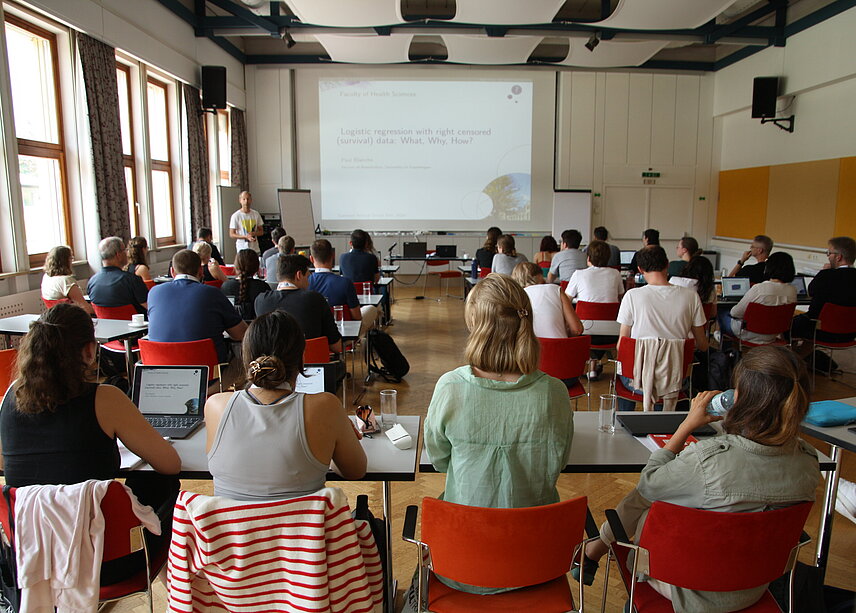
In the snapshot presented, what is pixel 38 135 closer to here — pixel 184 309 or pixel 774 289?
pixel 184 309

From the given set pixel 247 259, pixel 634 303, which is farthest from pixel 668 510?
pixel 247 259

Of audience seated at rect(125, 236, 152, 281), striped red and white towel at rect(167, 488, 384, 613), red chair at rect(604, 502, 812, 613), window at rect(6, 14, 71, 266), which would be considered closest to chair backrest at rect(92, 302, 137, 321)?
audience seated at rect(125, 236, 152, 281)

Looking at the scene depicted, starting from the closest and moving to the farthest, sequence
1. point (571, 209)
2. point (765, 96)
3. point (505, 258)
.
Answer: point (505, 258) → point (765, 96) → point (571, 209)

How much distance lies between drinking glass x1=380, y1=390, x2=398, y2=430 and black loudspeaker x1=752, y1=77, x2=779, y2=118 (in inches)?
376

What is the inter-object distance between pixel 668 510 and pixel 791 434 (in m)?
0.38

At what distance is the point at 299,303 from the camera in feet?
12.4

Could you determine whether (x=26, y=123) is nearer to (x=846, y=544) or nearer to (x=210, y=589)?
(x=210, y=589)

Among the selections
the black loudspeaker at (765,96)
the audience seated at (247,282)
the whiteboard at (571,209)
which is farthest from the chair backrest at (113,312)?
the black loudspeaker at (765,96)

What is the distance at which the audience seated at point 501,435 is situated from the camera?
1.71 m

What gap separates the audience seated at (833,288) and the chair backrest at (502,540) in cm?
455

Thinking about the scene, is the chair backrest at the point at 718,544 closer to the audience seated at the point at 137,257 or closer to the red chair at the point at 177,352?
the red chair at the point at 177,352

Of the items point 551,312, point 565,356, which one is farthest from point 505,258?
point 565,356

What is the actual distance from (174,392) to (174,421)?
0.12m

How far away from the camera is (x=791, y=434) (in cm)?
158
